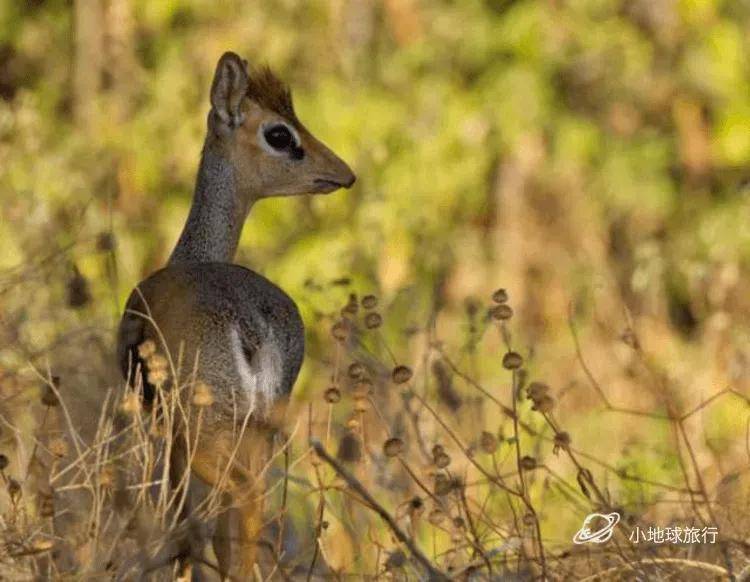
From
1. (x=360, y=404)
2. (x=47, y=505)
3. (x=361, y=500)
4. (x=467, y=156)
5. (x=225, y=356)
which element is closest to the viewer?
(x=47, y=505)

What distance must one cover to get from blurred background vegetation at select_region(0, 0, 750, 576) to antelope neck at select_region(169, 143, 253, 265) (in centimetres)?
197

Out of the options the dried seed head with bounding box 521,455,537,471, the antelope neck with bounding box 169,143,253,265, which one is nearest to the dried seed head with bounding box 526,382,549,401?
the dried seed head with bounding box 521,455,537,471

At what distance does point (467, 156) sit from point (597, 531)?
5.05 m

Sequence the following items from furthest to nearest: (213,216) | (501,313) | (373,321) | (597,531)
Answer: (213,216) → (597,531) → (373,321) → (501,313)

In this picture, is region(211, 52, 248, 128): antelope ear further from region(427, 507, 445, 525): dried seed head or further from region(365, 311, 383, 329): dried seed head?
region(427, 507, 445, 525): dried seed head

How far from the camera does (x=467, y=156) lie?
9000 millimetres

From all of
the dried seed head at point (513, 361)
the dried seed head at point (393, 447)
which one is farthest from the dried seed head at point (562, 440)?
the dried seed head at point (393, 447)

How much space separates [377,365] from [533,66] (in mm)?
4544

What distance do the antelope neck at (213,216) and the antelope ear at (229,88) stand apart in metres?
0.10

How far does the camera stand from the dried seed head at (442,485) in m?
3.36

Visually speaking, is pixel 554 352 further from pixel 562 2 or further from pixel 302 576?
pixel 302 576

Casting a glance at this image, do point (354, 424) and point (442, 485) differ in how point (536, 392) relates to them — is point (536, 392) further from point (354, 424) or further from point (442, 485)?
point (354, 424)

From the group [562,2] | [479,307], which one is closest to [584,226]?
[562,2]

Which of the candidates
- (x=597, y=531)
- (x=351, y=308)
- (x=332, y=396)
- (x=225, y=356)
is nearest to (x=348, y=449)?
(x=351, y=308)
